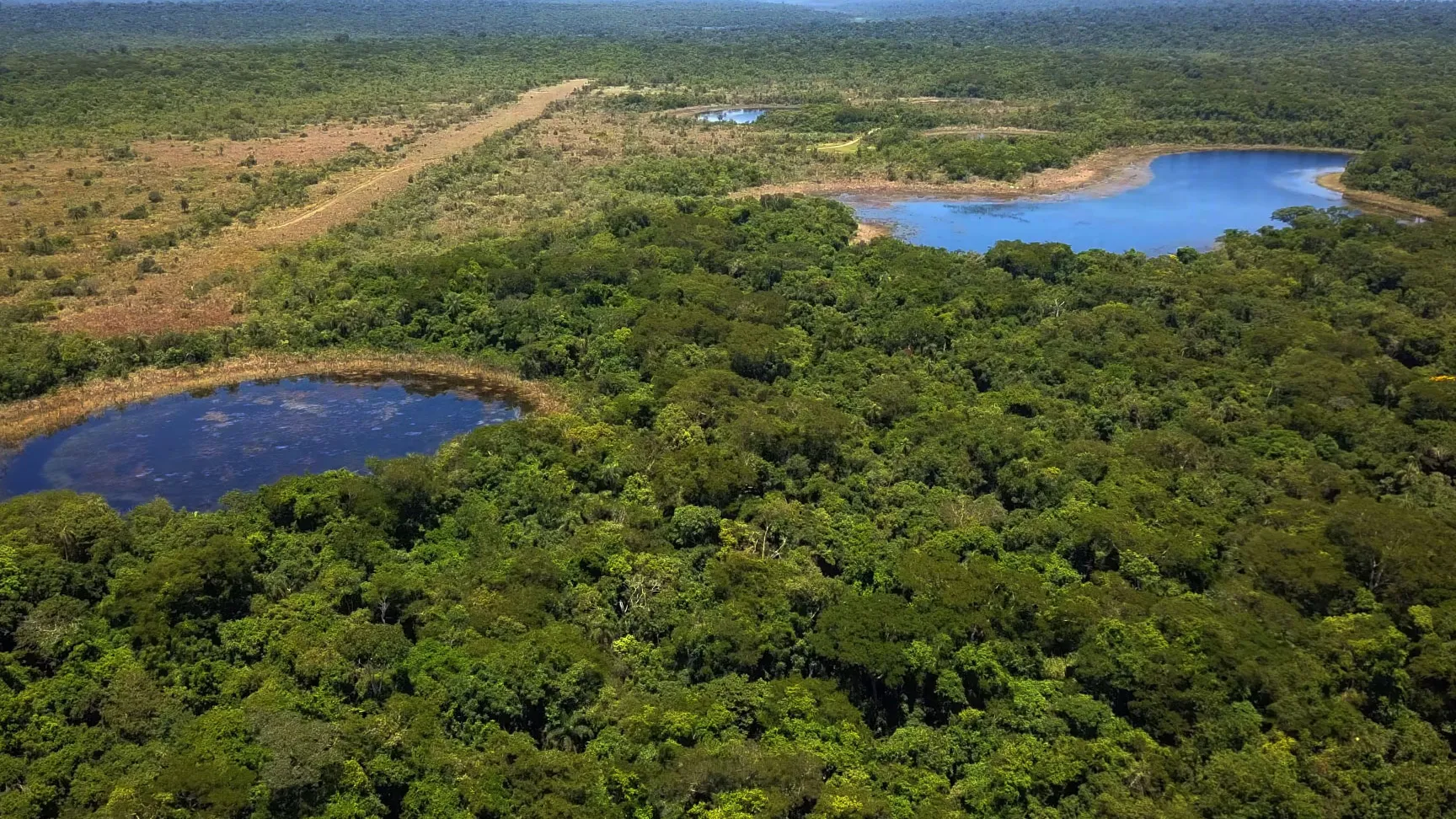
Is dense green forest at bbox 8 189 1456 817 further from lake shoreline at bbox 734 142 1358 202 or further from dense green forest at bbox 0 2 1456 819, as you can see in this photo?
lake shoreline at bbox 734 142 1358 202

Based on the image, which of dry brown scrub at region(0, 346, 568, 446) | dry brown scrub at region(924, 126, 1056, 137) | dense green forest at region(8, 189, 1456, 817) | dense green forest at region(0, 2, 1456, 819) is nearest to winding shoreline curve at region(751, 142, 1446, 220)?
dry brown scrub at region(924, 126, 1056, 137)

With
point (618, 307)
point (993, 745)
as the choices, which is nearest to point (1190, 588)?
point (993, 745)

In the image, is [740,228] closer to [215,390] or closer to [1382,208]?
[215,390]

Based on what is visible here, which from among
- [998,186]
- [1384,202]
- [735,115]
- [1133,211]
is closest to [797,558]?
[1133,211]

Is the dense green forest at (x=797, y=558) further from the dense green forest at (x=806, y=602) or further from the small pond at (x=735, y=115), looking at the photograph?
the small pond at (x=735, y=115)

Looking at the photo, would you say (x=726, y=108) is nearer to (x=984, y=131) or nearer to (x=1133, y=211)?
(x=984, y=131)

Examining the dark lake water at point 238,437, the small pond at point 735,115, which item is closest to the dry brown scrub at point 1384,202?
the small pond at point 735,115

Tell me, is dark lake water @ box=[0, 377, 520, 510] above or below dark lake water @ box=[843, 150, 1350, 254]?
below
